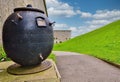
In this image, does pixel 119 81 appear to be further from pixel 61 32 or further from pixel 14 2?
pixel 61 32

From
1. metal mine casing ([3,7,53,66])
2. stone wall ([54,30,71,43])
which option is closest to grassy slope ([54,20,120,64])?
metal mine casing ([3,7,53,66])

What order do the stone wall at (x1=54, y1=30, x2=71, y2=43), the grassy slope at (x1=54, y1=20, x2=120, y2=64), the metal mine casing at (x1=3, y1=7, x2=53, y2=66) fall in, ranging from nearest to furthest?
the metal mine casing at (x1=3, y1=7, x2=53, y2=66) → the grassy slope at (x1=54, y1=20, x2=120, y2=64) → the stone wall at (x1=54, y1=30, x2=71, y2=43)

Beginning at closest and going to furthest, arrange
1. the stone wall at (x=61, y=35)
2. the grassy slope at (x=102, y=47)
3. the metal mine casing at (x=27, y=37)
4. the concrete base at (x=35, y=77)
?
1. the concrete base at (x=35, y=77)
2. the metal mine casing at (x=27, y=37)
3. the grassy slope at (x=102, y=47)
4. the stone wall at (x=61, y=35)

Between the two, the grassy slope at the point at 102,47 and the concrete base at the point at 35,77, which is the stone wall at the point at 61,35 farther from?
the concrete base at the point at 35,77

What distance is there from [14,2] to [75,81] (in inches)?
236

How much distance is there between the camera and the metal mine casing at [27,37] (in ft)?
12.6

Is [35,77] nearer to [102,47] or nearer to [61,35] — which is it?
[102,47]

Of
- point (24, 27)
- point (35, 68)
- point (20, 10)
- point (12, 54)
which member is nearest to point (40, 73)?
point (35, 68)

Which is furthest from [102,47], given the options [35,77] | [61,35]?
[61,35]

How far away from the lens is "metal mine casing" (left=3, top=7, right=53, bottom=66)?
152 inches

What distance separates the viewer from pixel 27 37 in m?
3.84

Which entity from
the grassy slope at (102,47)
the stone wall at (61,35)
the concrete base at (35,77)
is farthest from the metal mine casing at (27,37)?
the stone wall at (61,35)

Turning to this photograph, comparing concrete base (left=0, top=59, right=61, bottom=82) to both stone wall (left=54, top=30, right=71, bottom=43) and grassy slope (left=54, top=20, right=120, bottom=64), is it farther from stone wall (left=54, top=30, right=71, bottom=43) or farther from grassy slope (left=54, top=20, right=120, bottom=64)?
stone wall (left=54, top=30, right=71, bottom=43)

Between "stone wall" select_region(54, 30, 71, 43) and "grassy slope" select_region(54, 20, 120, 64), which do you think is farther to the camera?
"stone wall" select_region(54, 30, 71, 43)
